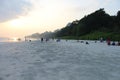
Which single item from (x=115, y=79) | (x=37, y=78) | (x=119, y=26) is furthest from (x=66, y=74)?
(x=119, y=26)

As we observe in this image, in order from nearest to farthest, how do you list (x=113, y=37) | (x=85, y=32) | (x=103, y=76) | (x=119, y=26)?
1. (x=103, y=76)
2. (x=113, y=37)
3. (x=119, y=26)
4. (x=85, y=32)

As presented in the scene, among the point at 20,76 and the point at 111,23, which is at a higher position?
the point at 111,23

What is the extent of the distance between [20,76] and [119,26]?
12162cm

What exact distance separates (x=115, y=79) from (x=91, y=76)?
76.7 inches

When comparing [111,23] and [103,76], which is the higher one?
[111,23]

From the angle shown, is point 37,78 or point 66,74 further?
point 66,74

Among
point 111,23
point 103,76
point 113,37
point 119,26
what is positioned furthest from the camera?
point 111,23

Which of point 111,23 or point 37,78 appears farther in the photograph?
point 111,23

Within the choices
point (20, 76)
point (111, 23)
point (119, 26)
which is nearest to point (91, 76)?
point (20, 76)

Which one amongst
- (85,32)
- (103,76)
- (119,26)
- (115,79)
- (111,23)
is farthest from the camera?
(85,32)

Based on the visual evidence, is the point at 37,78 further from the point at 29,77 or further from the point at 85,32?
the point at 85,32

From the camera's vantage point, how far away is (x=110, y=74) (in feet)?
62.0

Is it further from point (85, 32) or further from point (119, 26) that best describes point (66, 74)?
point (85, 32)

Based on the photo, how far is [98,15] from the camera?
166m
